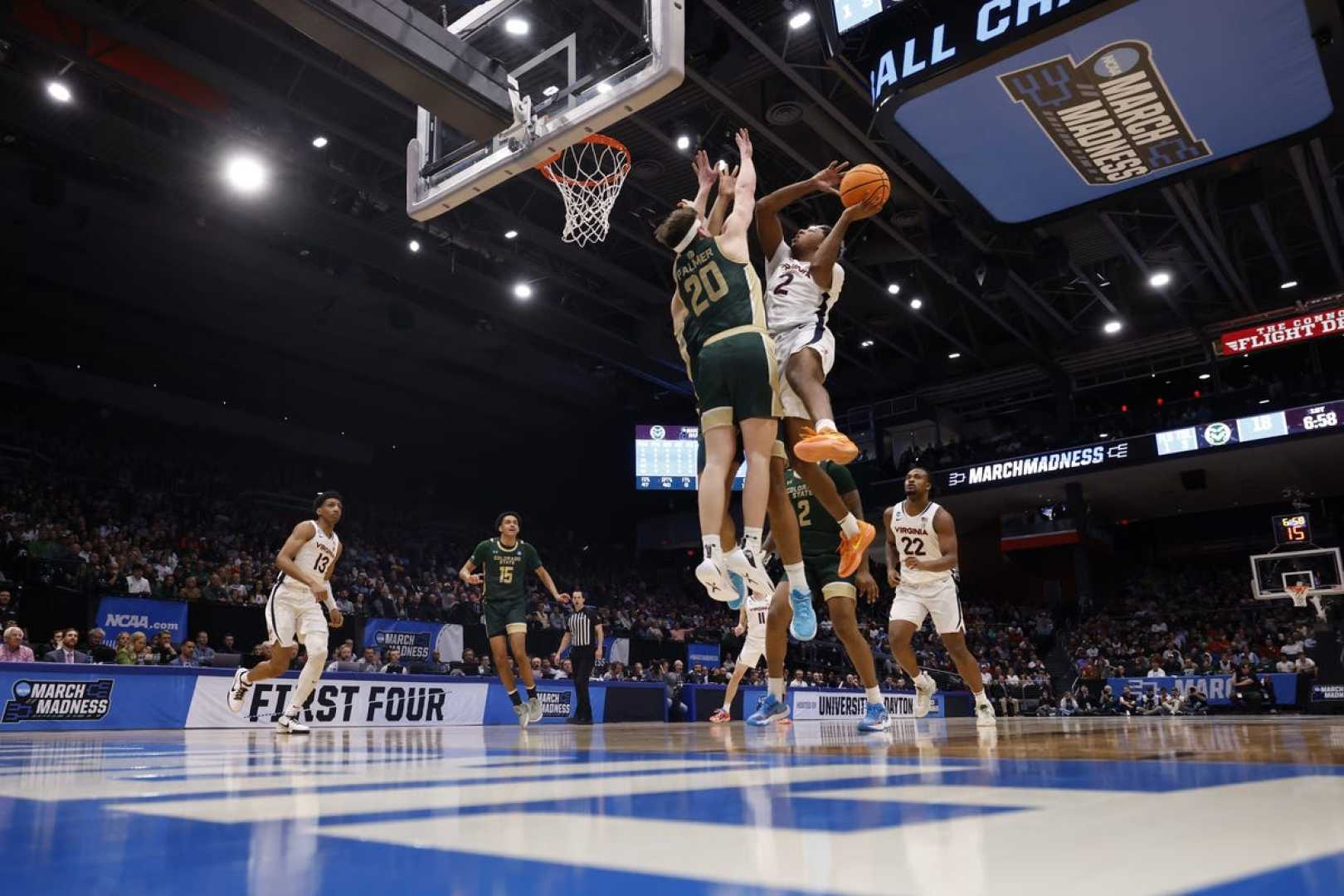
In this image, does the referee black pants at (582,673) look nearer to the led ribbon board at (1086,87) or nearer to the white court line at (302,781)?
the led ribbon board at (1086,87)

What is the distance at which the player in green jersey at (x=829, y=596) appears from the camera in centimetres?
570

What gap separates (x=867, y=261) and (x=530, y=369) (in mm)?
8811

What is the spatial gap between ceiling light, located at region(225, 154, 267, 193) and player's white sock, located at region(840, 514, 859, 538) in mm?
13187

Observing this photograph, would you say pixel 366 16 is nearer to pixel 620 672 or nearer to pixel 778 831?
pixel 778 831

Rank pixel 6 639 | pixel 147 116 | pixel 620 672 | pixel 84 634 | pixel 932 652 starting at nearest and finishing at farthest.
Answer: pixel 6 639 → pixel 84 634 → pixel 147 116 → pixel 620 672 → pixel 932 652

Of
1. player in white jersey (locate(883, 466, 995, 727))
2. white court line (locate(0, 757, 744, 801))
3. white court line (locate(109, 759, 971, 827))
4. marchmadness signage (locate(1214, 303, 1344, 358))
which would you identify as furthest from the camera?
marchmadness signage (locate(1214, 303, 1344, 358))

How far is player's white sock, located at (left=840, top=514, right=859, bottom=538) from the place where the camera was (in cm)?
467

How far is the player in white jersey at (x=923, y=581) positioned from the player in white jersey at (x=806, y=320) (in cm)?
172

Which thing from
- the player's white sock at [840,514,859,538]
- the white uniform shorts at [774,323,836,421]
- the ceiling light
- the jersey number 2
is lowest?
the player's white sock at [840,514,859,538]

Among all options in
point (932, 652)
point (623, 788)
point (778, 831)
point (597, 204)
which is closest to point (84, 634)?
point (597, 204)

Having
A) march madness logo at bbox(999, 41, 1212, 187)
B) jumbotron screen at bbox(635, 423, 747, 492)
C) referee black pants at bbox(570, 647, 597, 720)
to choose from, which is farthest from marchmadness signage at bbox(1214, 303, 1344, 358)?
referee black pants at bbox(570, 647, 597, 720)

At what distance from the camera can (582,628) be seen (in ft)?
34.1

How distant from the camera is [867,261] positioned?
19.5 metres

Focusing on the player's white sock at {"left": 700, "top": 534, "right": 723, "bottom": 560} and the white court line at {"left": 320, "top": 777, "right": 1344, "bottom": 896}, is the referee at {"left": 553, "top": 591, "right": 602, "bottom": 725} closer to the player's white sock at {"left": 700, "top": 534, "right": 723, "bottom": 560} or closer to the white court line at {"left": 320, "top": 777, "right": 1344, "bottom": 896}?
the player's white sock at {"left": 700, "top": 534, "right": 723, "bottom": 560}
